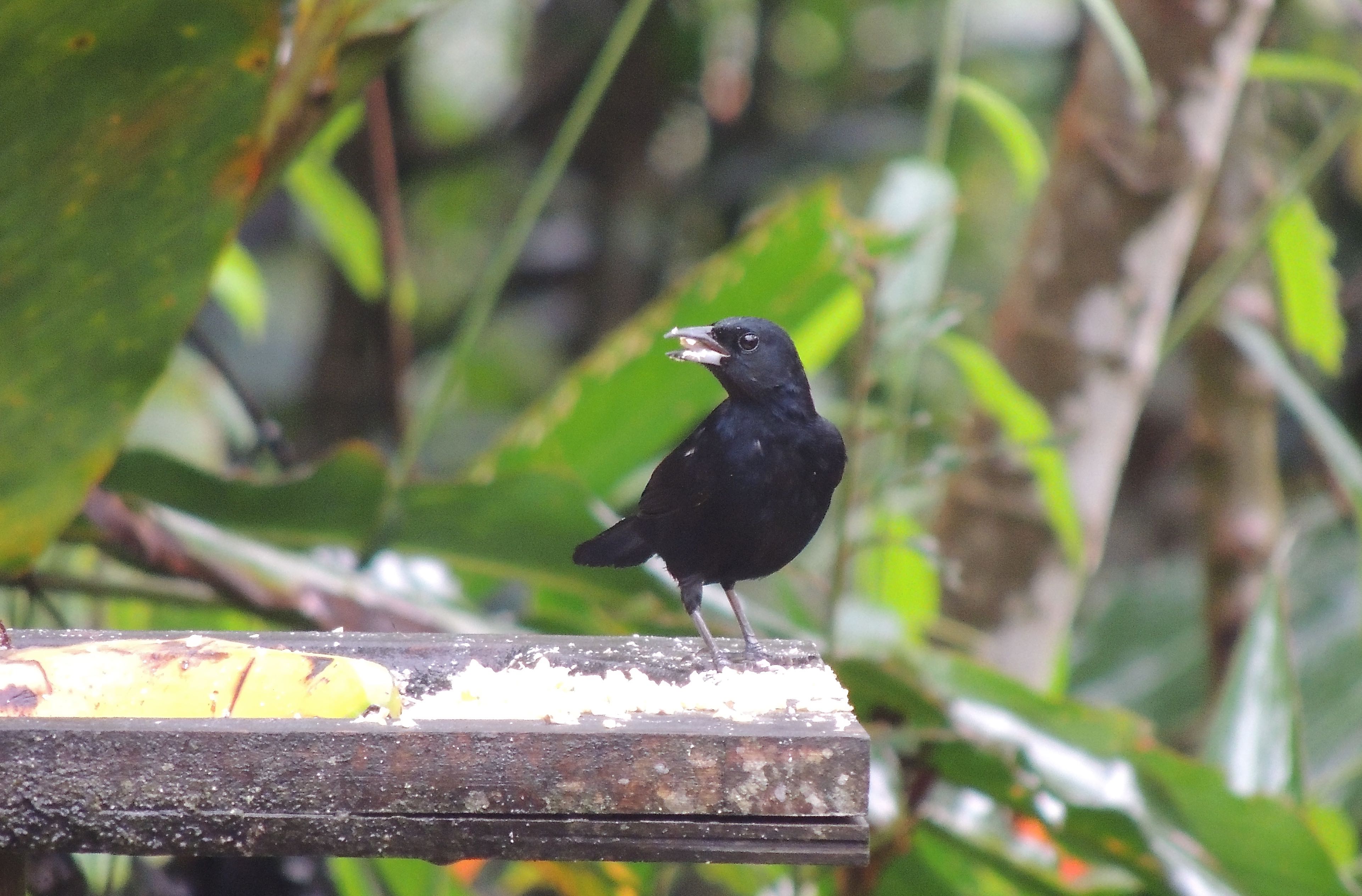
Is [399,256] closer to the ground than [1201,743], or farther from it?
farther from it

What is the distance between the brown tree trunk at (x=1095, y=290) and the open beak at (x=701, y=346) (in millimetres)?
1276

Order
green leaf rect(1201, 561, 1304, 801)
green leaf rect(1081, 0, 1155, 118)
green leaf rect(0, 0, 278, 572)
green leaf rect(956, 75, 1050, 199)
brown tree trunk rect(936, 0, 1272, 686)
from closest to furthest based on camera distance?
1. green leaf rect(0, 0, 278, 572)
2. green leaf rect(1081, 0, 1155, 118)
3. green leaf rect(956, 75, 1050, 199)
4. green leaf rect(1201, 561, 1304, 801)
5. brown tree trunk rect(936, 0, 1272, 686)

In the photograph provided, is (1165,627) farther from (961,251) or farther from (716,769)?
(716,769)

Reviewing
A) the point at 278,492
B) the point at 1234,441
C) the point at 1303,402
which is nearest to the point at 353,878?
the point at 278,492

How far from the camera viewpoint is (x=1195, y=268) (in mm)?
2867

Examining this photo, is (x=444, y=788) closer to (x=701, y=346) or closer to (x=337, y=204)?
(x=701, y=346)

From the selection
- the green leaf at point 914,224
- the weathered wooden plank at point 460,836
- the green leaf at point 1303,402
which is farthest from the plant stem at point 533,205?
the green leaf at point 1303,402

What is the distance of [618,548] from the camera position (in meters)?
0.86

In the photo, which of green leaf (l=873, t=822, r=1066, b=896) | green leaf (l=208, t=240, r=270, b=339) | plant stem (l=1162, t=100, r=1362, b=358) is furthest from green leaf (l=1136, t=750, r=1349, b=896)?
green leaf (l=208, t=240, r=270, b=339)

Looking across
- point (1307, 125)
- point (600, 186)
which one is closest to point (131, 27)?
point (600, 186)

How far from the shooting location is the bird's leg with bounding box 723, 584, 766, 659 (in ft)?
2.88

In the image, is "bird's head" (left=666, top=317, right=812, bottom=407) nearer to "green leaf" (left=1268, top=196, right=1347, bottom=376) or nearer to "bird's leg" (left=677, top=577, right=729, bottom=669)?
"bird's leg" (left=677, top=577, right=729, bottom=669)

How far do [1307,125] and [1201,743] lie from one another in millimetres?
2207

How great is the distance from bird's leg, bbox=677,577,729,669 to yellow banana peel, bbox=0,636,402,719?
0.57 ft
